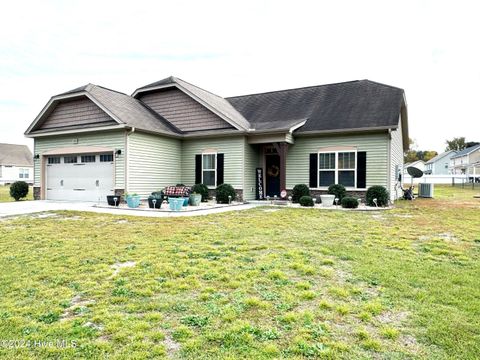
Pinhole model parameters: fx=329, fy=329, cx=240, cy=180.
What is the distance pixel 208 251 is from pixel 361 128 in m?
10.5

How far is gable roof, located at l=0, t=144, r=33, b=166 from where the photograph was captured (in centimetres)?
4704

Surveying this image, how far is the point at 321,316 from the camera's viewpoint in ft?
10.7

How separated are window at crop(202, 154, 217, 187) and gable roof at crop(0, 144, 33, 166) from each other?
1698 inches

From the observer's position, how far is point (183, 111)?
1741 cm

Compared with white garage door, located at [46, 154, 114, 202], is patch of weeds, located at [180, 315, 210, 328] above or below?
below

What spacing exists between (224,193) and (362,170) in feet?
20.3

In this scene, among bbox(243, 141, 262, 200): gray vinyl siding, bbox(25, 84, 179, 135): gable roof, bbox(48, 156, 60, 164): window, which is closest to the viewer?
bbox(25, 84, 179, 135): gable roof

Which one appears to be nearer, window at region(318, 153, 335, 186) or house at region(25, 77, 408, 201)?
house at region(25, 77, 408, 201)

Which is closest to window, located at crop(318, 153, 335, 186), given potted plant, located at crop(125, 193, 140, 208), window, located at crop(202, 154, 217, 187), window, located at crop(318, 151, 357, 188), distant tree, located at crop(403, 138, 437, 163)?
window, located at crop(318, 151, 357, 188)

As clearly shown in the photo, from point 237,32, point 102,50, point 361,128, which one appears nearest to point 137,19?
point 237,32

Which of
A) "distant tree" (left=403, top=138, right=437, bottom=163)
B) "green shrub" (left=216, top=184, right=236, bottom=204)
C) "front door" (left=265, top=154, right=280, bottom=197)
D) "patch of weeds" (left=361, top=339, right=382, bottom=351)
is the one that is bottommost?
"patch of weeds" (left=361, top=339, right=382, bottom=351)

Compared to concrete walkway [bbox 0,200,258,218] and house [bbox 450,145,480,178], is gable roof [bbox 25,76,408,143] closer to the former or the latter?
concrete walkway [bbox 0,200,258,218]

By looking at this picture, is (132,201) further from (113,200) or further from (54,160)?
(54,160)

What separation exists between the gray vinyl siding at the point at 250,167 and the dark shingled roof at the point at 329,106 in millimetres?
1253
